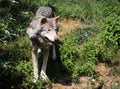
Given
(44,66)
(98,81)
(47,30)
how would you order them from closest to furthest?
(47,30) → (44,66) → (98,81)

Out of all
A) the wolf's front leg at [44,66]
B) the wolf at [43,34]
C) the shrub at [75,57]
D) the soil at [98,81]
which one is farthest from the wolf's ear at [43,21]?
the shrub at [75,57]

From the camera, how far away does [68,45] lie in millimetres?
8391

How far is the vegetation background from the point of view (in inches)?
281

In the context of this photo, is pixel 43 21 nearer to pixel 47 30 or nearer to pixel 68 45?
pixel 47 30

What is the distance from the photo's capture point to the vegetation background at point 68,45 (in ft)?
23.4

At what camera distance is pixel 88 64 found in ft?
26.4

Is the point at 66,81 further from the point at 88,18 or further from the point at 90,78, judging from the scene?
the point at 88,18

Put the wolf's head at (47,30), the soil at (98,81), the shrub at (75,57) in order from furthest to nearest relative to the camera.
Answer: the shrub at (75,57) < the soil at (98,81) < the wolf's head at (47,30)

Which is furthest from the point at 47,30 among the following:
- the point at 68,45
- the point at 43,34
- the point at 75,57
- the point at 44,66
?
the point at 75,57

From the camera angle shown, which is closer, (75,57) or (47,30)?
Answer: (47,30)

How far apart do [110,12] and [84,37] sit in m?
1.10

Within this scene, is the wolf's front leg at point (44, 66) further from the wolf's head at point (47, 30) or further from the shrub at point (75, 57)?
the shrub at point (75, 57)

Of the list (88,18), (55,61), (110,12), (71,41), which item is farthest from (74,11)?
(55,61)

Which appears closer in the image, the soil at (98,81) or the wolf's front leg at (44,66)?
the wolf's front leg at (44,66)
